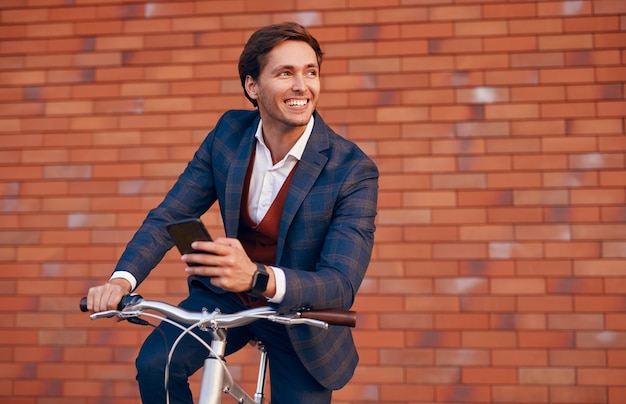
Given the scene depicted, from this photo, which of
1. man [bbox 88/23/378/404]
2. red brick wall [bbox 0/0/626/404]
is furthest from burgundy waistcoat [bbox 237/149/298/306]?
red brick wall [bbox 0/0/626/404]

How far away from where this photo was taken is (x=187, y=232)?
84.3 inches

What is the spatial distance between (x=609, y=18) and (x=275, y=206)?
252 cm

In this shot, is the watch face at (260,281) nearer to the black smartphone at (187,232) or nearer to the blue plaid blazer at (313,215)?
the black smartphone at (187,232)

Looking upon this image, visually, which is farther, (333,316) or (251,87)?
(251,87)

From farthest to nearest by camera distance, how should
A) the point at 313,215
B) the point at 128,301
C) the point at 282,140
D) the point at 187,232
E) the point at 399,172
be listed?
the point at 399,172 < the point at 282,140 < the point at 313,215 < the point at 128,301 < the point at 187,232

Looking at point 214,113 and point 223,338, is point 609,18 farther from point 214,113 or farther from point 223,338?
point 223,338

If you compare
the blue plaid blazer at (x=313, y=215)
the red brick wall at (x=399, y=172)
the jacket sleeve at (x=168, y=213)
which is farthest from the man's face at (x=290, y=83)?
the red brick wall at (x=399, y=172)

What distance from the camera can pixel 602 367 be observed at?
449cm

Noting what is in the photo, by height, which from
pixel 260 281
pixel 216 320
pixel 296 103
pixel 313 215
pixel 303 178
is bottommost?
pixel 216 320

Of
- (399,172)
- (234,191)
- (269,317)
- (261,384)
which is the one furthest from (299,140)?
(399,172)

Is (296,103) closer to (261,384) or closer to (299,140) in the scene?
(299,140)

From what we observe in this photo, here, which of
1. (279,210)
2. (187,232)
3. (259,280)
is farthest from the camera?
(279,210)

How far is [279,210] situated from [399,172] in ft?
5.55

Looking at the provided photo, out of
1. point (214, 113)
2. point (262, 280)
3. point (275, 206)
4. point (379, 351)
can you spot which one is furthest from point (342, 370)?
point (214, 113)
